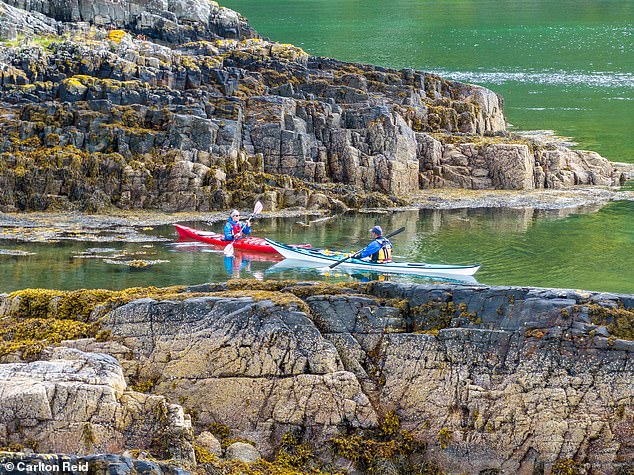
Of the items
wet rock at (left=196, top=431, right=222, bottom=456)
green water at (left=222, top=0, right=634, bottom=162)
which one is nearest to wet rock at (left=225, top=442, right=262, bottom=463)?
wet rock at (left=196, top=431, right=222, bottom=456)

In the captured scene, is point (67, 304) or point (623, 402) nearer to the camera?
point (623, 402)

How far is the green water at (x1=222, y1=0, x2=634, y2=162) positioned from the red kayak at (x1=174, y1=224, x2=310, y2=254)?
3485 centimetres

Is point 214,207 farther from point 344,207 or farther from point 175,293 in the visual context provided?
point 175,293

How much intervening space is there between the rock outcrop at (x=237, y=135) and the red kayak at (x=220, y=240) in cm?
668

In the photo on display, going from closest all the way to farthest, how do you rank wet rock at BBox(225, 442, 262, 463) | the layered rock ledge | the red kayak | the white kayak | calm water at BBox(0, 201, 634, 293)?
wet rock at BBox(225, 442, 262, 463), the layered rock ledge, the white kayak, calm water at BBox(0, 201, 634, 293), the red kayak

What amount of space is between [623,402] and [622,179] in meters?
49.5

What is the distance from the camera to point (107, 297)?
20578mm

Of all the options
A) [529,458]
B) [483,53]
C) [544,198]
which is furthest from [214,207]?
[483,53]

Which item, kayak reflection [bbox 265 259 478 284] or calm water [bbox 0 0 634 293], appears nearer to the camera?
kayak reflection [bbox 265 259 478 284]

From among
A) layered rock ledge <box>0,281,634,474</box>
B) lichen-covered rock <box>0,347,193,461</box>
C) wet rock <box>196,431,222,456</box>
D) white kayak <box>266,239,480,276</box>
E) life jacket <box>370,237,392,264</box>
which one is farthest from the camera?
life jacket <box>370,237,392,264</box>

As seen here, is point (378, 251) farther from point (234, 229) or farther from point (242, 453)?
point (242, 453)

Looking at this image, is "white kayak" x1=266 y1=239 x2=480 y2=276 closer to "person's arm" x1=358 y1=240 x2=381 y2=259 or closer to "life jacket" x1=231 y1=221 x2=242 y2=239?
A: "person's arm" x1=358 y1=240 x2=381 y2=259

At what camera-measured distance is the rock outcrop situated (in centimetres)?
5512

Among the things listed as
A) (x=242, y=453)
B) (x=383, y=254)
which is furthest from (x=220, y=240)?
(x=242, y=453)
